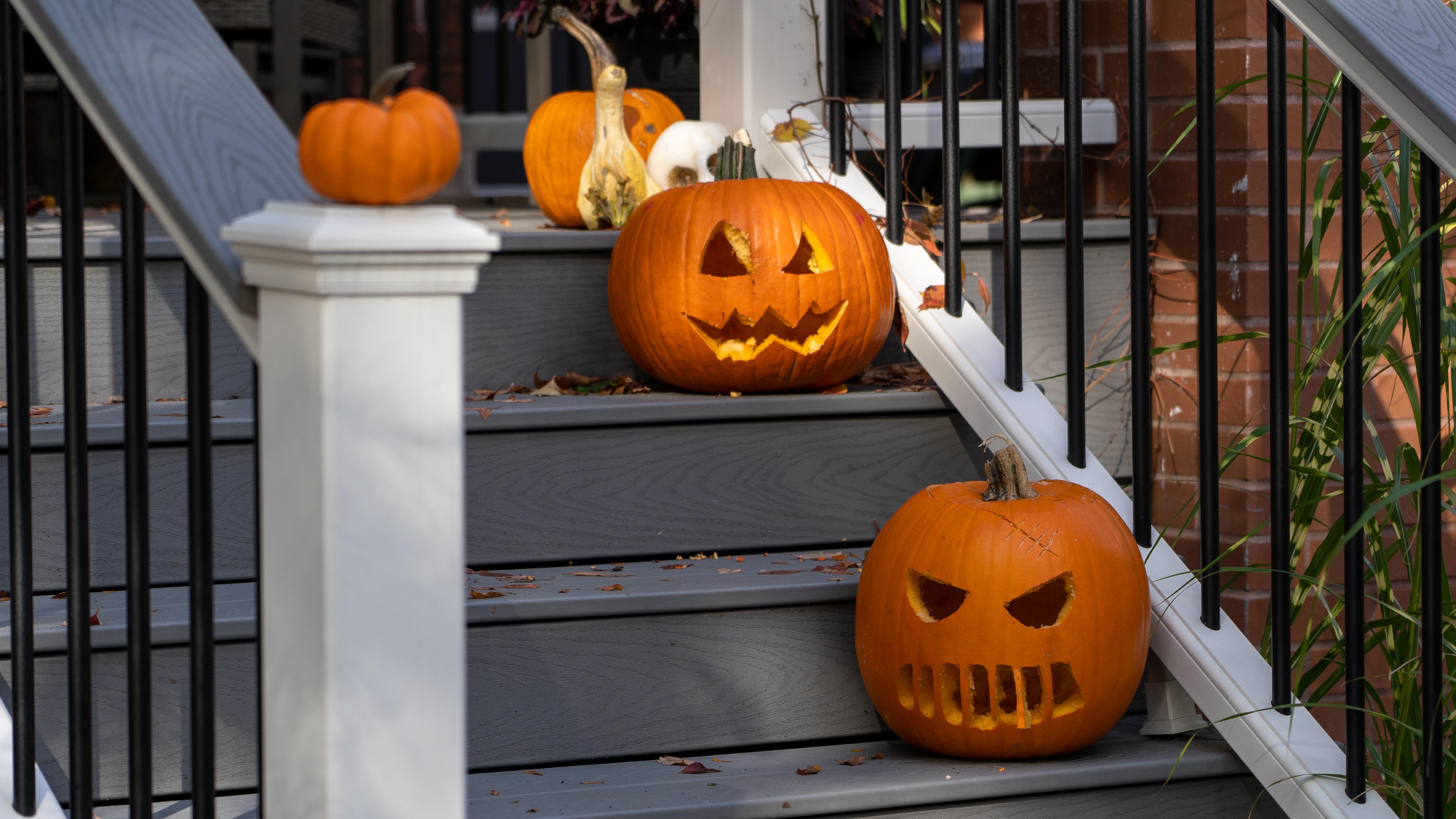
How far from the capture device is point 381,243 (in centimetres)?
76

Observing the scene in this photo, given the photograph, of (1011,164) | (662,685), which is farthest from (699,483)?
(1011,164)

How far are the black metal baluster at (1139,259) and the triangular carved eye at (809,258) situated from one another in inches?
15.2

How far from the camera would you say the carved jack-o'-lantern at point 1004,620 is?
137 cm

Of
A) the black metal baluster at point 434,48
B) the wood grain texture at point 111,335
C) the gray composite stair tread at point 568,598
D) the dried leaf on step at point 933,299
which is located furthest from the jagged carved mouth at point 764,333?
the black metal baluster at point 434,48

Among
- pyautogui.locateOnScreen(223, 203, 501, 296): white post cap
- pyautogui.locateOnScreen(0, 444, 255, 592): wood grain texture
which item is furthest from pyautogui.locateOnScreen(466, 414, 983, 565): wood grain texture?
pyautogui.locateOnScreen(223, 203, 501, 296): white post cap

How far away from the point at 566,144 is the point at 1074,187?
36.0 inches

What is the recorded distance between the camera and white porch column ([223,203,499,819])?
77 cm

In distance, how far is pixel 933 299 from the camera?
182cm

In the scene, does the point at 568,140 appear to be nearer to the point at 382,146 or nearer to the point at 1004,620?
the point at 1004,620

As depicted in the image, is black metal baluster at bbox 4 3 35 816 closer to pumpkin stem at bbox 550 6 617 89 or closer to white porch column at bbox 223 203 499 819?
white porch column at bbox 223 203 499 819

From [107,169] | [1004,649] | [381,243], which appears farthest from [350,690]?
[107,169]

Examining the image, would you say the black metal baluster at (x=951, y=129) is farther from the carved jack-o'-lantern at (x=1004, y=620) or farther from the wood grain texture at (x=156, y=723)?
the wood grain texture at (x=156, y=723)

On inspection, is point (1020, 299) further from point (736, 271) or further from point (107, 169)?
point (107, 169)

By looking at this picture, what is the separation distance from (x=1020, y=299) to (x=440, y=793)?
40.1 inches
